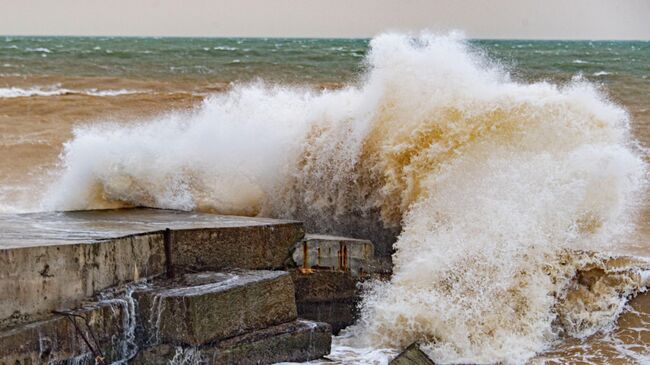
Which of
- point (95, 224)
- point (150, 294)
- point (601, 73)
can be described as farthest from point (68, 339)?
point (601, 73)

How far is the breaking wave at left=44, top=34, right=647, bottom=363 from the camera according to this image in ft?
19.2

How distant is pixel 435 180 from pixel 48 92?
55.2ft

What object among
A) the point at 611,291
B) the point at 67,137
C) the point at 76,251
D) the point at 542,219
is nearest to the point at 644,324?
the point at 611,291

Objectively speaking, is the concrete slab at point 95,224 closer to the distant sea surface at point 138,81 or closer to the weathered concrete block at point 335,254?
the weathered concrete block at point 335,254

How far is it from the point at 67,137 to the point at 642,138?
935cm

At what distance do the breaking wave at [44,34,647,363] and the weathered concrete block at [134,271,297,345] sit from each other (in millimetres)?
694

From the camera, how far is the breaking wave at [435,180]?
5852 mm

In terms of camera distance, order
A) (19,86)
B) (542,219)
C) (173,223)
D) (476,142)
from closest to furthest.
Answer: (173,223), (542,219), (476,142), (19,86)

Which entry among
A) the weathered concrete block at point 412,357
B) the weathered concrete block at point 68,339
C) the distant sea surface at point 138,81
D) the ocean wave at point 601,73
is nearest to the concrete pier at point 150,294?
the weathered concrete block at point 68,339

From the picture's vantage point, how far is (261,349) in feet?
16.6

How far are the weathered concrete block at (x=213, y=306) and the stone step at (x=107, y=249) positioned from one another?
0.64ft

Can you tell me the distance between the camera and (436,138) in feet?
22.7

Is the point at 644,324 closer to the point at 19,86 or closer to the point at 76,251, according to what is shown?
the point at 76,251

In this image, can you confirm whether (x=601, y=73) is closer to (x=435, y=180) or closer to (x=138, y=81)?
(x=138, y=81)
